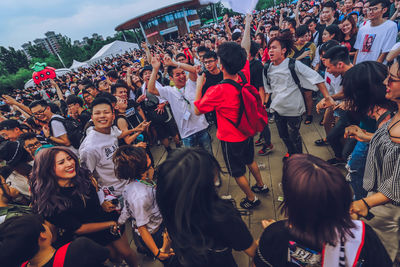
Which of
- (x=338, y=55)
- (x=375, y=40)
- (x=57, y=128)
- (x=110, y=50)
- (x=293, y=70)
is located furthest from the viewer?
(x=110, y=50)

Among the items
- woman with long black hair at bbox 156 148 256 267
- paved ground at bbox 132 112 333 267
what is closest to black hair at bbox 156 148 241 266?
woman with long black hair at bbox 156 148 256 267

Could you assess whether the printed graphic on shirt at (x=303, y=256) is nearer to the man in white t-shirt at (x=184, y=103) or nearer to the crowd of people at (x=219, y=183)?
the crowd of people at (x=219, y=183)

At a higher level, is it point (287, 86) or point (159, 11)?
point (159, 11)

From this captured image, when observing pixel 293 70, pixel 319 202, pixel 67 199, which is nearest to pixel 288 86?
pixel 293 70

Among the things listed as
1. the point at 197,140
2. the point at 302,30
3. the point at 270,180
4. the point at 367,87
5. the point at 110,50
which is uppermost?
the point at 110,50

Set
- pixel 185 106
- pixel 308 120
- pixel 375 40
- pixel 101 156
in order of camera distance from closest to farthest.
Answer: pixel 101 156
pixel 185 106
pixel 375 40
pixel 308 120

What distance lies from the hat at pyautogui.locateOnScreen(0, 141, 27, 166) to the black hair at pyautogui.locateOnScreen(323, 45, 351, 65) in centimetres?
407

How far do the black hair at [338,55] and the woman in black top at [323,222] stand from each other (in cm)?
211

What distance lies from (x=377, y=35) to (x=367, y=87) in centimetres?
253

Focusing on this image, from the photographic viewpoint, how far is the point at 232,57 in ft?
6.40

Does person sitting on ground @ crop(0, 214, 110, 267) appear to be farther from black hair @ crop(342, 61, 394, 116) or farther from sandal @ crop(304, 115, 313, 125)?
sandal @ crop(304, 115, 313, 125)

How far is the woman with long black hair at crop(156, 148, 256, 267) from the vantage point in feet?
3.55

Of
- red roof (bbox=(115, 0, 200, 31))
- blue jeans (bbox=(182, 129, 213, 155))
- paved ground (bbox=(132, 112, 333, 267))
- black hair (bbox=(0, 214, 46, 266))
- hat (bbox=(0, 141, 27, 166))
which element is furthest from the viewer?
red roof (bbox=(115, 0, 200, 31))

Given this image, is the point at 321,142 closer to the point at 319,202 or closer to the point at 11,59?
the point at 319,202
